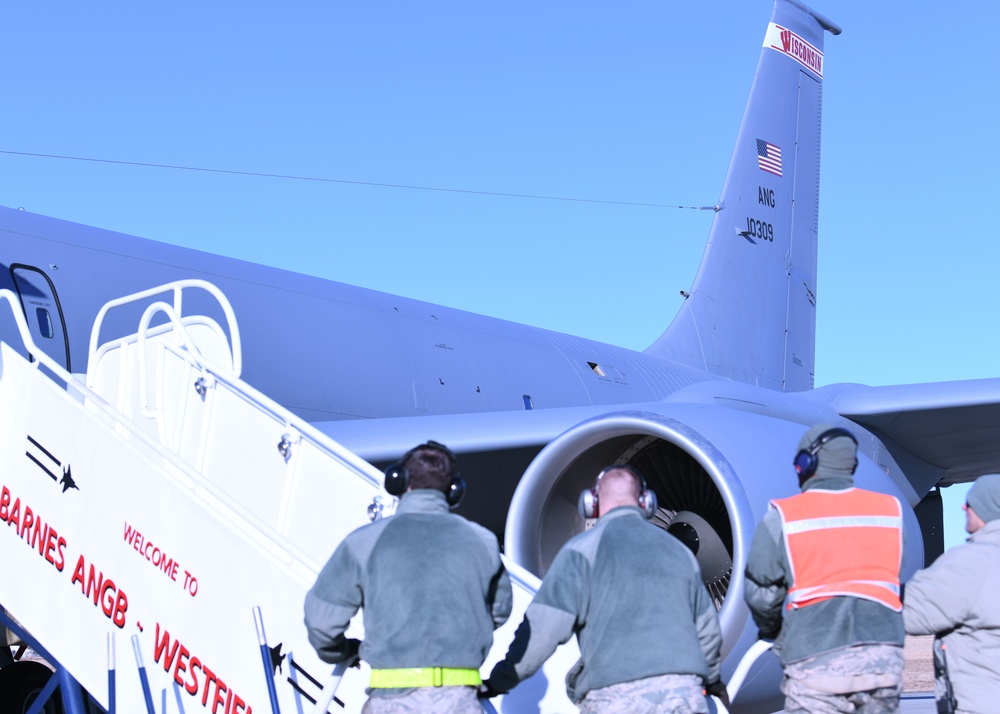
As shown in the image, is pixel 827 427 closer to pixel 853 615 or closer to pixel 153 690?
pixel 853 615

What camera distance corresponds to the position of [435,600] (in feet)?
8.60

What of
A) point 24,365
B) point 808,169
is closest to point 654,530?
point 24,365

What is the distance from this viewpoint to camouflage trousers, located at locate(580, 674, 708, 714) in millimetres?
2609

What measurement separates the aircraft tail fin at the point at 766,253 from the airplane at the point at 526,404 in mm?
1710

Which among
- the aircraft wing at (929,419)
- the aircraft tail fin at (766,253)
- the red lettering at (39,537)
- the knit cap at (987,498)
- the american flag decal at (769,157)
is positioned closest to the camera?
the knit cap at (987,498)

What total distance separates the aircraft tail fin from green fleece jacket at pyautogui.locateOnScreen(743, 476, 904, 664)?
9784 millimetres

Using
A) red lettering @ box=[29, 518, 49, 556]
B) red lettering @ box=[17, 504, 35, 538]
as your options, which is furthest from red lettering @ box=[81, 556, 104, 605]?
red lettering @ box=[17, 504, 35, 538]

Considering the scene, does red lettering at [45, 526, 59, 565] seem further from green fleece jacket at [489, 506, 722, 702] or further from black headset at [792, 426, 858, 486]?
black headset at [792, 426, 858, 486]

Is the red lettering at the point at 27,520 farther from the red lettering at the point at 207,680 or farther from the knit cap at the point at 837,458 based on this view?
the knit cap at the point at 837,458

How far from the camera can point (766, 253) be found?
1351cm

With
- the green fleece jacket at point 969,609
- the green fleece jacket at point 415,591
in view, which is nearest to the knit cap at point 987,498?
the green fleece jacket at point 969,609

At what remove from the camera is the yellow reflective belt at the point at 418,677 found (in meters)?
2.59

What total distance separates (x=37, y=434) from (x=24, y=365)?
0.30 m

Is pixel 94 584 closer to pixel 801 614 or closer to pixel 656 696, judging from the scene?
pixel 656 696
